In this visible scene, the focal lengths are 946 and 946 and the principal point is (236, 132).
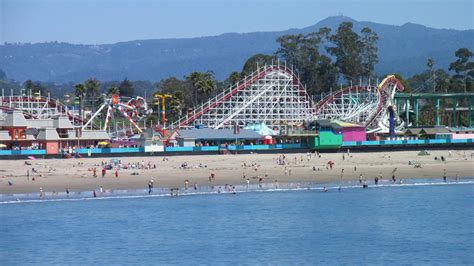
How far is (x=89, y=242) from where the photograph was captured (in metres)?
36.9

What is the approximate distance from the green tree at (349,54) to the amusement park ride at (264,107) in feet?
87.9

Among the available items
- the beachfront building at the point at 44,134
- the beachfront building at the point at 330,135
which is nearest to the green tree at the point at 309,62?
the beachfront building at the point at 330,135

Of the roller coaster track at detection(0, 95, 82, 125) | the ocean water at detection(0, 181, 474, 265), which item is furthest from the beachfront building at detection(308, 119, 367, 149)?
the roller coaster track at detection(0, 95, 82, 125)

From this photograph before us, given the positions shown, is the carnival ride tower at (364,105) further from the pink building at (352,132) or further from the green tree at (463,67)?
the green tree at (463,67)

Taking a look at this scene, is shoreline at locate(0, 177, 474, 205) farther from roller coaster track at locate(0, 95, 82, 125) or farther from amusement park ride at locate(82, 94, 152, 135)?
roller coaster track at locate(0, 95, 82, 125)

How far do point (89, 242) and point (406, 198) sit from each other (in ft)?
64.1

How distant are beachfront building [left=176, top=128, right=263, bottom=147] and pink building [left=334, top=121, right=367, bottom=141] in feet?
21.2

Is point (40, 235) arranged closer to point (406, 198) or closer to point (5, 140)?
point (406, 198)

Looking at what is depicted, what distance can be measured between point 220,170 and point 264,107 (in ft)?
94.4

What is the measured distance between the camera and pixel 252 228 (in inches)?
1571

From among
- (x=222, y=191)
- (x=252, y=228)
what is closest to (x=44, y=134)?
(x=222, y=191)

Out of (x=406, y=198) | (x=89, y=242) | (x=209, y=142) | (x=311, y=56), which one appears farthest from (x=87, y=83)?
(x=89, y=242)

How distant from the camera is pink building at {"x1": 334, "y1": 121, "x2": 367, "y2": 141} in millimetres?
73750

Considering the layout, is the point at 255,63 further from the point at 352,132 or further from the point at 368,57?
the point at 352,132
